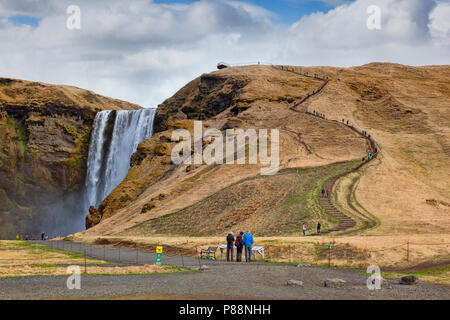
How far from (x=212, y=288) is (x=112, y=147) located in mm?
78209

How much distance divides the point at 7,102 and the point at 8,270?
86.1 m

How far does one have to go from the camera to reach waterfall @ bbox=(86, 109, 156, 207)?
9027 centimetres

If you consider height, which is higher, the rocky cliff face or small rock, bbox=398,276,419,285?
the rocky cliff face

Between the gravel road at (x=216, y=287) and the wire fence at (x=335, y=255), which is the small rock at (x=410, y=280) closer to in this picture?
the gravel road at (x=216, y=287)

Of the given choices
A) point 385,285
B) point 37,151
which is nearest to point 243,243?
→ point 385,285

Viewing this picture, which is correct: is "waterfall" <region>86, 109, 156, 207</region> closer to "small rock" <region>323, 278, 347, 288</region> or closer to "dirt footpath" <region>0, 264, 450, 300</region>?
"dirt footpath" <region>0, 264, 450, 300</region>

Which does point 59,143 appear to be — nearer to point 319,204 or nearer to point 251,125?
point 251,125

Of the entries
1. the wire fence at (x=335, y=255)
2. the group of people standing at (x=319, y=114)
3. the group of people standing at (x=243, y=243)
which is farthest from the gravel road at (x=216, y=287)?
the group of people standing at (x=319, y=114)

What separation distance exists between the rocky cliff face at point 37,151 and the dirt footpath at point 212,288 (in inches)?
3050

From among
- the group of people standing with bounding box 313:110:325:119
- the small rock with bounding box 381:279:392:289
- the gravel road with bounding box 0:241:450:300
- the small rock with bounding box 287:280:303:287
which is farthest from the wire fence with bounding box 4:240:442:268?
the group of people standing with bounding box 313:110:325:119

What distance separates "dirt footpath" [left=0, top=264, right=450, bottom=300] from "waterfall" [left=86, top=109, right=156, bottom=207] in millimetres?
67966

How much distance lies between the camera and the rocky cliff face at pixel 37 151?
3757 inches
